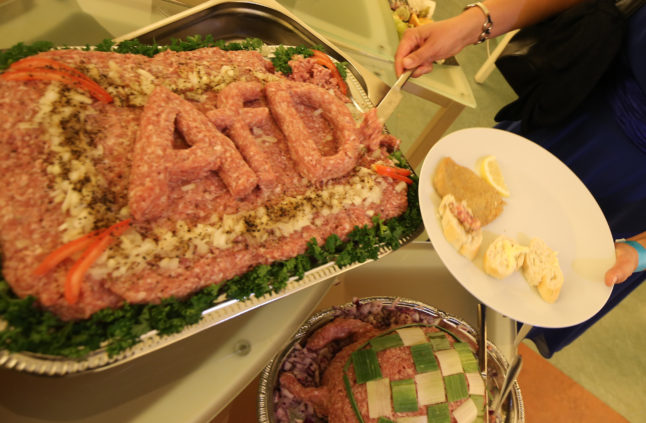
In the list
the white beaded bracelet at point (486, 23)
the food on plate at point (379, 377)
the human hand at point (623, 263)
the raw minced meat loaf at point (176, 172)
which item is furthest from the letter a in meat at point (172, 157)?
the white beaded bracelet at point (486, 23)

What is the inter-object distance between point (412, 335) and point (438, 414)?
297 mm

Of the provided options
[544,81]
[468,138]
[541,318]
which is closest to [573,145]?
[544,81]

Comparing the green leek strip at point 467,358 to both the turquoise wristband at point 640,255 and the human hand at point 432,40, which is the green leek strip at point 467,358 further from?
the human hand at point 432,40

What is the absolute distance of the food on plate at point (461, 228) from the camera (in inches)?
60.3

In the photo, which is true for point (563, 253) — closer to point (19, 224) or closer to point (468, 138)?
point (468, 138)

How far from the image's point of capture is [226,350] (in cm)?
135

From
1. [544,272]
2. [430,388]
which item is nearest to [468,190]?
[544,272]

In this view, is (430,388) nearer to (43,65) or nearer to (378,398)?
(378,398)

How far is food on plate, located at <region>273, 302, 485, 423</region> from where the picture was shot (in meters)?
1.36

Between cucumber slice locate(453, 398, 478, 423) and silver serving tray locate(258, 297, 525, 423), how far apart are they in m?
0.23

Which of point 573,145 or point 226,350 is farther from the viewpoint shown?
point 573,145

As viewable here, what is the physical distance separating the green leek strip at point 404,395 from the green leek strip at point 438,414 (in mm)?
54

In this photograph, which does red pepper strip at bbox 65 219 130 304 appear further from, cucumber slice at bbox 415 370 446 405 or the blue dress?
the blue dress

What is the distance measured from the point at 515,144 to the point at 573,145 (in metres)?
0.49
